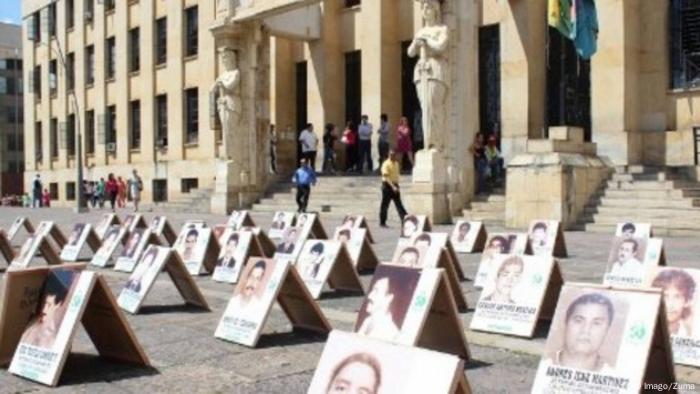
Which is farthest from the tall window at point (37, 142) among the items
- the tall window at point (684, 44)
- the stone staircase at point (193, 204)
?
the tall window at point (684, 44)

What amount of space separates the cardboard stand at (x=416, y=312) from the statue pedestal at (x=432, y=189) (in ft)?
45.3

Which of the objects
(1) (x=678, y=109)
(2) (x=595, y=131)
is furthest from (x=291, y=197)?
(1) (x=678, y=109)

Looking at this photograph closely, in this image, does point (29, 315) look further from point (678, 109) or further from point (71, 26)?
point (71, 26)

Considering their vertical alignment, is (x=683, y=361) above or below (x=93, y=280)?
below

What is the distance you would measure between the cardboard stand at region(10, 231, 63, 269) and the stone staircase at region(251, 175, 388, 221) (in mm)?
10839

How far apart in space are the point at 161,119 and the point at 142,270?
108ft

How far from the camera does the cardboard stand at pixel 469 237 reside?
13.0 meters

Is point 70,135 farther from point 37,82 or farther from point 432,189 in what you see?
point 432,189

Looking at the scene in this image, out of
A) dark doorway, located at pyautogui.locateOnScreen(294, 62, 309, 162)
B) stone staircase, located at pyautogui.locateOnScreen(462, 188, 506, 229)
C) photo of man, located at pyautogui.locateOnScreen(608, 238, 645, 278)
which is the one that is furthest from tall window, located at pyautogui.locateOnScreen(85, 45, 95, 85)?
photo of man, located at pyautogui.locateOnScreen(608, 238, 645, 278)

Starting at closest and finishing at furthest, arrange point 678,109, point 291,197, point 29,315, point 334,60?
1. point 29,315
2. point 678,109
3. point 291,197
4. point 334,60

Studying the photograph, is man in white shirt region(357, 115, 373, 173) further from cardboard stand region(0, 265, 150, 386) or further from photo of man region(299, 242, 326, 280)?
cardboard stand region(0, 265, 150, 386)

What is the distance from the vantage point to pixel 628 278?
7.83 metres

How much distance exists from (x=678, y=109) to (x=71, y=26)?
37.7 m

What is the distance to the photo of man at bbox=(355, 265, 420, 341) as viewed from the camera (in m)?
5.44
